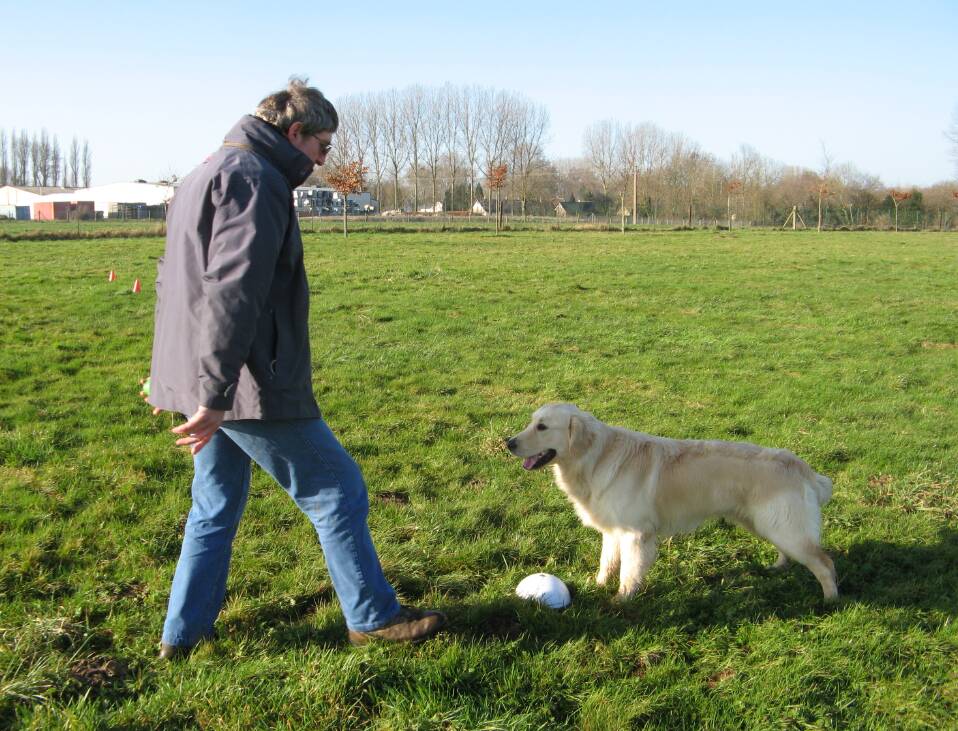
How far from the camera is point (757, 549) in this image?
15.0 feet

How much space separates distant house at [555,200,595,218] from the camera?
8609 cm

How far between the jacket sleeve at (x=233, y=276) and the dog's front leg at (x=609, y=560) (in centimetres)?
232

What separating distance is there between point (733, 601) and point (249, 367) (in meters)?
2.76

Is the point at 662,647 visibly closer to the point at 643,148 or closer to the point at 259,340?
the point at 259,340

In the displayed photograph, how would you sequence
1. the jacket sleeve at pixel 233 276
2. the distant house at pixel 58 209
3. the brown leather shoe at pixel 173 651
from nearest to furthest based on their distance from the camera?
the jacket sleeve at pixel 233 276, the brown leather shoe at pixel 173 651, the distant house at pixel 58 209

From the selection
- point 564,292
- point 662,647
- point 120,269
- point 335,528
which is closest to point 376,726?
point 335,528

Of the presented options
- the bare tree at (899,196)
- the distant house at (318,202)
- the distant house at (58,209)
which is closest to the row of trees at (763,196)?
the bare tree at (899,196)

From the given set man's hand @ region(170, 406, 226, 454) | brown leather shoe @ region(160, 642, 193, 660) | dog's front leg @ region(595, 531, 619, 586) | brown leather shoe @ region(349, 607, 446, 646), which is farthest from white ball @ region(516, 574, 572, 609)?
man's hand @ region(170, 406, 226, 454)

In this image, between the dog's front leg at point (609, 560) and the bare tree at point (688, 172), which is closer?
the dog's front leg at point (609, 560)

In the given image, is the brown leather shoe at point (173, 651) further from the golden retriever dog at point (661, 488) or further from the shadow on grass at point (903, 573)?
the shadow on grass at point (903, 573)

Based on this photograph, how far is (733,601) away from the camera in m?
3.93

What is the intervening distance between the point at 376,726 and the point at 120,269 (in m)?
18.3

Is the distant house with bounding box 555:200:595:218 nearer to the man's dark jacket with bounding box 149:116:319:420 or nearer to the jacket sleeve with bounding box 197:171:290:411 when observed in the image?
the man's dark jacket with bounding box 149:116:319:420

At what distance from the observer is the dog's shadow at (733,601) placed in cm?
359
